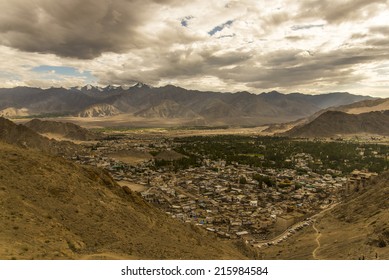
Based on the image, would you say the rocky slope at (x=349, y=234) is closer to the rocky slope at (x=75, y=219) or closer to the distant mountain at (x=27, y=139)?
the rocky slope at (x=75, y=219)

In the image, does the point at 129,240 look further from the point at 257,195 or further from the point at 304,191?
the point at 304,191

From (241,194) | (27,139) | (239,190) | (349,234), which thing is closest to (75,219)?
(349,234)

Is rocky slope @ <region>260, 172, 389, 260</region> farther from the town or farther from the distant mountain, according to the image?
the distant mountain

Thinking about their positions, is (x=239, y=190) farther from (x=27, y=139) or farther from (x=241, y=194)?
(x=27, y=139)

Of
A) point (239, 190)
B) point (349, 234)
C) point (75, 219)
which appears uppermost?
point (75, 219)

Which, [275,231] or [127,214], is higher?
[127,214]

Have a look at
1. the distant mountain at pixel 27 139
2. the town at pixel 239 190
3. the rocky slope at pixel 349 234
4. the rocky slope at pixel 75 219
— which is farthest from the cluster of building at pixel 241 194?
the distant mountain at pixel 27 139

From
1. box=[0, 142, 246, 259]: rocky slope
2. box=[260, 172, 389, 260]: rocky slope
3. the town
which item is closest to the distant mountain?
the town

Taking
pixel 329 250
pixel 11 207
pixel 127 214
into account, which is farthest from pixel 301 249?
pixel 11 207
